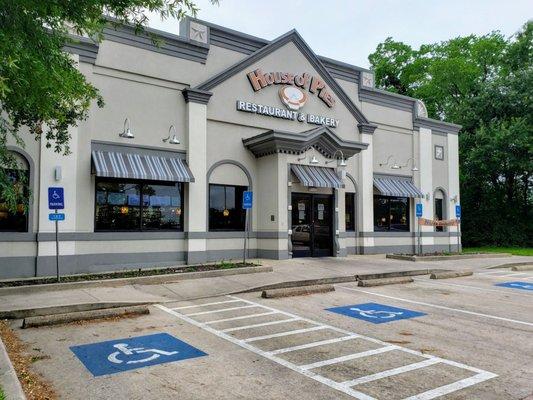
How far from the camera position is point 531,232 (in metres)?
30.6

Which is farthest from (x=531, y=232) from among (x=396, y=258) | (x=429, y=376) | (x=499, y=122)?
(x=429, y=376)

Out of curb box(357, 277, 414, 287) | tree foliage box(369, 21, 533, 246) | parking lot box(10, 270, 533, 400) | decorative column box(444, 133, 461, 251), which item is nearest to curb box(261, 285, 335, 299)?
parking lot box(10, 270, 533, 400)

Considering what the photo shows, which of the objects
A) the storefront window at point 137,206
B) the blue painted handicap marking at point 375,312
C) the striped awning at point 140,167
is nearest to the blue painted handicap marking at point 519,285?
the blue painted handicap marking at point 375,312

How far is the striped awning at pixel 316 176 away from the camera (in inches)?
671

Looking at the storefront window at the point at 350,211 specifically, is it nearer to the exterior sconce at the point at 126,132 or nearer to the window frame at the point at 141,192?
the window frame at the point at 141,192

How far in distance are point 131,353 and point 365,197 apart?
16.6m

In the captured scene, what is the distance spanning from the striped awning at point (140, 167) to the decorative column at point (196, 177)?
534mm

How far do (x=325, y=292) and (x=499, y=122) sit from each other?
2485cm

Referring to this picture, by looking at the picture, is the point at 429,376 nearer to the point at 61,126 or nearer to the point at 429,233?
the point at 61,126

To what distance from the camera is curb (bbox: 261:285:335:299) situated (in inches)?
409

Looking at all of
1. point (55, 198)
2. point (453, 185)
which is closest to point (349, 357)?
point (55, 198)

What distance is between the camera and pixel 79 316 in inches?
313

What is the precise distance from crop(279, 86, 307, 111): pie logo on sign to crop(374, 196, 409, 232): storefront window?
6586 mm

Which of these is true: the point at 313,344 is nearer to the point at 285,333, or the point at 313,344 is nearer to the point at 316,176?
the point at 285,333
